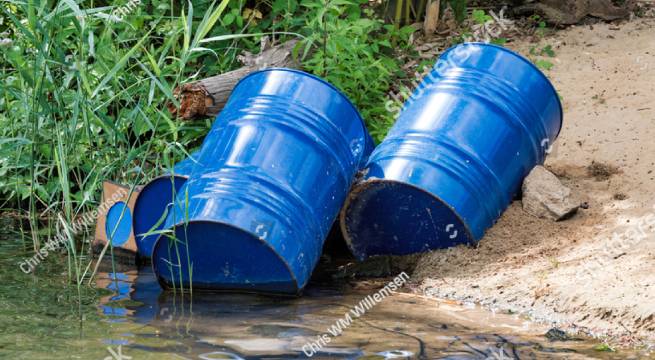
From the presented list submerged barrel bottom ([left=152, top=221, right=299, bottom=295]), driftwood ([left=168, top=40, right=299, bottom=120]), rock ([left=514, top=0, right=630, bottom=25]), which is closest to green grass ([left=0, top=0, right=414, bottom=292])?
driftwood ([left=168, top=40, right=299, bottom=120])

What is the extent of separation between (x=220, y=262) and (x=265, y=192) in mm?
401

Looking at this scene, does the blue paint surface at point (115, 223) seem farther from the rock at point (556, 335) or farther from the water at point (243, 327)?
the rock at point (556, 335)

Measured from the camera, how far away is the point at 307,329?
13.9 feet

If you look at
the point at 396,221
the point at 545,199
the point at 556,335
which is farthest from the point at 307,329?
the point at 545,199

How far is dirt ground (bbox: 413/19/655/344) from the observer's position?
435cm

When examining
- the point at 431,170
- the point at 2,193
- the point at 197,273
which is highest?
the point at 431,170

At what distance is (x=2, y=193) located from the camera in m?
6.69

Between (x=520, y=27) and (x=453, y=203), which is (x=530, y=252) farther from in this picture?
(x=520, y=27)

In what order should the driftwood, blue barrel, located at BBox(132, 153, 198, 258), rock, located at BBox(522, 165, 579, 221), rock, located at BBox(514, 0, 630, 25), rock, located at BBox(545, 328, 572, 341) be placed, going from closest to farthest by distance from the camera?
1. rock, located at BBox(545, 328, 572, 341)
2. blue barrel, located at BBox(132, 153, 198, 258)
3. rock, located at BBox(522, 165, 579, 221)
4. the driftwood
5. rock, located at BBox(514, 0, 630, 25)

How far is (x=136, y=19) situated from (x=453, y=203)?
2.89 meters

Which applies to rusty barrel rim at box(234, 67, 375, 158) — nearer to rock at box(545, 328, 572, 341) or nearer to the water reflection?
the water reflection

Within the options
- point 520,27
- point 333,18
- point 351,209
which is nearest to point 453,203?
point 351,209

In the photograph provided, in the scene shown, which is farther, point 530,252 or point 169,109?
point 169,109

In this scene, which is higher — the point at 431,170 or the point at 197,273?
the point at 431,170
